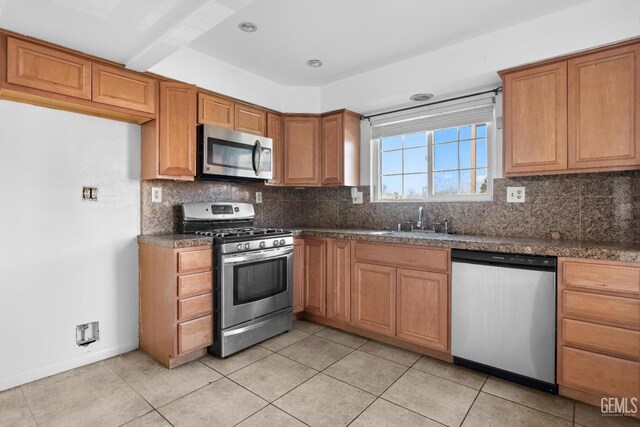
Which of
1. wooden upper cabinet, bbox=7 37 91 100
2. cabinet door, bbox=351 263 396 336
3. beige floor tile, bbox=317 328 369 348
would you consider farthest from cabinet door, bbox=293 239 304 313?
wooden upper cabinet, bbox=7 37 91 100

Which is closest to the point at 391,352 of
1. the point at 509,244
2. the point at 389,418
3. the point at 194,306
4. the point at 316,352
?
the point at 316,352

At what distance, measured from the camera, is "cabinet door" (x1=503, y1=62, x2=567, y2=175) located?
2.31 meters

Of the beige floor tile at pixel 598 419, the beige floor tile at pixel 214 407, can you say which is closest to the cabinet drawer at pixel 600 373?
the beige floor tile at pixel 598 419

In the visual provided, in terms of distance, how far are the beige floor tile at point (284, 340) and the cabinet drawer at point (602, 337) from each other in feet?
6.51

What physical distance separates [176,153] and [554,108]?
9.32ft

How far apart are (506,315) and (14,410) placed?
3.05 m

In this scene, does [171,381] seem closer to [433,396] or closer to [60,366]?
[60,366]

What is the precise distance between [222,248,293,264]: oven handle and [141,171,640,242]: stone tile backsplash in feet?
2.47

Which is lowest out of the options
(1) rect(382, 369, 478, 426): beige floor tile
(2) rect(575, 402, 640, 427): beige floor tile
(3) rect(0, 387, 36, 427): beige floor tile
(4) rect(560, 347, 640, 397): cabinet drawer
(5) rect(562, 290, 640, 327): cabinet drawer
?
(2) rect(575, 402, 640, 427): beige floor tile

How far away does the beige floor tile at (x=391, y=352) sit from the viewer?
8.52ft

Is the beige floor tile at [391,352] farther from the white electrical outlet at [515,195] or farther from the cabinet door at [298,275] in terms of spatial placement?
the white electrical outlet at [515,195]

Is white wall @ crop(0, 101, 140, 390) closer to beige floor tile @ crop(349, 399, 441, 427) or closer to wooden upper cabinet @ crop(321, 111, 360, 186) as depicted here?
wooden upper cabinet @ crop(321, 111, 360, 186)

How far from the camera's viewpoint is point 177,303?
7.99ft

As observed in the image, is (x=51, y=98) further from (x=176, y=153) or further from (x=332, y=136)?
(x=332, y=136)
